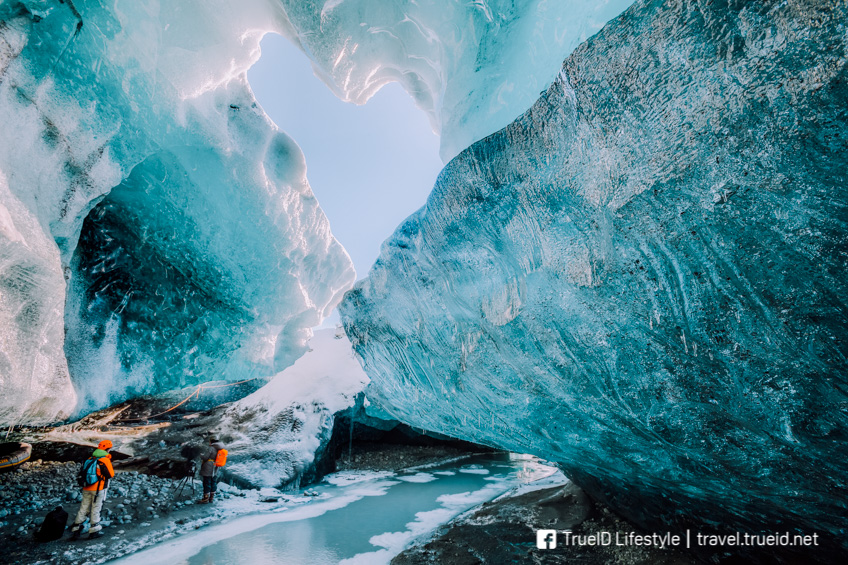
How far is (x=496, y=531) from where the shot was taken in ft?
16.3

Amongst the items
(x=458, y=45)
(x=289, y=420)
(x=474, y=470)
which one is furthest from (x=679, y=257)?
(x=474, y=470)

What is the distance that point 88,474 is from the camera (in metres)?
4.91

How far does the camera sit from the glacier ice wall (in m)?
3.25

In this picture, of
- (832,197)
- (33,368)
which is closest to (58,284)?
(33,368)

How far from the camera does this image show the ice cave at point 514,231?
182cm

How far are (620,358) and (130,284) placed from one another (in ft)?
22.4

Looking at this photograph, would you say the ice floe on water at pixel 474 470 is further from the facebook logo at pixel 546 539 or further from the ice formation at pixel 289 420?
the facebook logo at pixel 546 539

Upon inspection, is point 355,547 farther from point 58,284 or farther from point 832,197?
point 832,197

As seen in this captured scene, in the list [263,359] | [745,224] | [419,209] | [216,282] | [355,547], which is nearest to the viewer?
[745,224]

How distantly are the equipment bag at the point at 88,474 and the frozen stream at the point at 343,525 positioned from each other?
4.67ft

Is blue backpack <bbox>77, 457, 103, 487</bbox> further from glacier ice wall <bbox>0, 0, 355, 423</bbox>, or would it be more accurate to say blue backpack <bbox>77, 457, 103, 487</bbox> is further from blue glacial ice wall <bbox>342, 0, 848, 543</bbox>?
blue glacial ice wall <bbox>342, 0, 848, 543</bbox>

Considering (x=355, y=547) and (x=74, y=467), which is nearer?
(x=355, y=547)

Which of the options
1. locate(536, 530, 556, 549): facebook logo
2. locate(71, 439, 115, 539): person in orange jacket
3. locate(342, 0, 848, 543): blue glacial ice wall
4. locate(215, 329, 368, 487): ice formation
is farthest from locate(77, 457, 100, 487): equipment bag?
locate(536, 530, 556, 549): facebook logo

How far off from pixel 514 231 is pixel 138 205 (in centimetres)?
569
